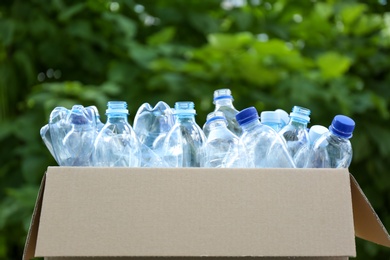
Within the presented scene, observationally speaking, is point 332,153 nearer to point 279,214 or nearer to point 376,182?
point 279,214

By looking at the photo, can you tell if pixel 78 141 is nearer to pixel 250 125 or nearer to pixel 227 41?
pixel 250 125

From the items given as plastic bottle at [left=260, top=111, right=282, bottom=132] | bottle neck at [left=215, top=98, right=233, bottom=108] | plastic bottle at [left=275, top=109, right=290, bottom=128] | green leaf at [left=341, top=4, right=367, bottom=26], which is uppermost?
green leaf at [left=341, top=4, right=367, bottom=26]

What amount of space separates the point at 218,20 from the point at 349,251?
172 centimetres

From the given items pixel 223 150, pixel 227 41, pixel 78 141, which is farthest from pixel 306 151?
pixel 227 41

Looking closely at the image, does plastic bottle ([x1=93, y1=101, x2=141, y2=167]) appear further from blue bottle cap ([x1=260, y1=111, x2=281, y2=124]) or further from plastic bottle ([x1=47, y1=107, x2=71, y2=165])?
blue bottle cap ([x1=260, y1=111, x2=281, y2=124])

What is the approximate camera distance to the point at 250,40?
227 cm

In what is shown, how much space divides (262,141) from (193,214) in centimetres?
20

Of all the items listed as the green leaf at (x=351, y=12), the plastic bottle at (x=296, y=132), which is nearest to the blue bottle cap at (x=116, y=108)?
the plastic bottle at (x=296, y=132)

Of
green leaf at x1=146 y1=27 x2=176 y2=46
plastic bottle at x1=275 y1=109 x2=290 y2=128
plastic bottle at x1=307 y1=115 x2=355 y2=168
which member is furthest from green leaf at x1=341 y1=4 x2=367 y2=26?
plastic bottle at x1=307 y1=115 x2=355 y2=168

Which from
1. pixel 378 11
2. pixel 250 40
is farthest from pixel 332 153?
pixel 378 11

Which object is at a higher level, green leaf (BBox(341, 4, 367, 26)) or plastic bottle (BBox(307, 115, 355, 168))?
green leaf (BBox(341, 4, 367, 26))

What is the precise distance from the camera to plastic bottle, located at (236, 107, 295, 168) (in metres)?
1.15

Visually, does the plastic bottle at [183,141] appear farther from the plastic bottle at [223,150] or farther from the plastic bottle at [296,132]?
the plastic bottle at [296,132]

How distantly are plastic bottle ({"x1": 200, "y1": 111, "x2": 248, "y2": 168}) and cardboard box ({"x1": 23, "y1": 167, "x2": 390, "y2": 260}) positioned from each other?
0.11 m
